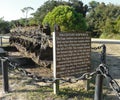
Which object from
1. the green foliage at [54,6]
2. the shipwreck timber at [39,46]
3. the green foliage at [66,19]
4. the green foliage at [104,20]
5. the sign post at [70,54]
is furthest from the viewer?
the green foliage at [54,6]

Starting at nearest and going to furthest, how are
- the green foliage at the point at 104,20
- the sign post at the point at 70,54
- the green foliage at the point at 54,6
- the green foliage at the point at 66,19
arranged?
the sign post at the point at 70,54
the green foliage at the point at 66,19
the green foliage at the point at 104,20
the green foliage at the point at 54,6

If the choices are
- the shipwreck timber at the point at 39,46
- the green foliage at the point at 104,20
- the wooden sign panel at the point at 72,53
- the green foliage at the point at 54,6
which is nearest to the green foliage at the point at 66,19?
the green foliage at the point at 104,20

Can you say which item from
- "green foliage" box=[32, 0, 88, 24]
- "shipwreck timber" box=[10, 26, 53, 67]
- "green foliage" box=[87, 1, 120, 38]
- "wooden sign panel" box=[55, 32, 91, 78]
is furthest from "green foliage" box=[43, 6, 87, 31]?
"wooden sign panel" box=[55, 32, 91, 78]

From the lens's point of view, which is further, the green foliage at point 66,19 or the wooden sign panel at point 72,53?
the green foliage at point 66,19

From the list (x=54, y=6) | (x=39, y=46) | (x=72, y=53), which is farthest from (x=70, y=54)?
(x=54, y=6)

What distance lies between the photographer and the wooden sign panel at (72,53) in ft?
21.9

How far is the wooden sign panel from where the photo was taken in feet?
21.9

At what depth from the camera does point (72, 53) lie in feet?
22.8

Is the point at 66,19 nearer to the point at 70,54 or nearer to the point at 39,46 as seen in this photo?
the point at 39,46

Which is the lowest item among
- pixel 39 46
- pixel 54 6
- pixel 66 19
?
pixel 39 46

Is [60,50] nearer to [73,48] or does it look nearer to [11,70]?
[73,48]

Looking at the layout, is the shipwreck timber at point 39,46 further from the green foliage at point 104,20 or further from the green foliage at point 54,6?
the green foliage at point 54,6

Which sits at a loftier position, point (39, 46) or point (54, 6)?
point (54, 6)

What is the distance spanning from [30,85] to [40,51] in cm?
248
